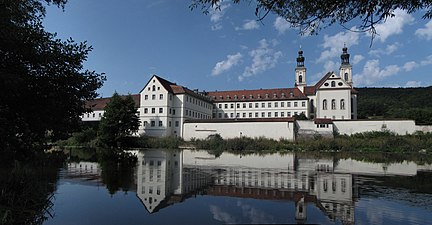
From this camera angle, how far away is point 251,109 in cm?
7562

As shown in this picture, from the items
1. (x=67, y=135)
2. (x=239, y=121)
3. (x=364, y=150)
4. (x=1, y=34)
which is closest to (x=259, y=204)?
(x=67, y=135)

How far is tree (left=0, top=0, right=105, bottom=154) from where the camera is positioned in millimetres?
7277

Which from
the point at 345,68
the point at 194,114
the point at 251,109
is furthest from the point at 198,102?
the point at 345,68

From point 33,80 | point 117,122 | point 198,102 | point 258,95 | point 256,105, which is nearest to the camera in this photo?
point 33,80

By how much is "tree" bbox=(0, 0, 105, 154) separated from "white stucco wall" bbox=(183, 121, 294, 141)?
43.9m

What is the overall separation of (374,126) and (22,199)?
50.6 m

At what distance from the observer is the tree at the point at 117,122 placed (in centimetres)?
4728

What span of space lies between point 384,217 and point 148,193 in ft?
22.9

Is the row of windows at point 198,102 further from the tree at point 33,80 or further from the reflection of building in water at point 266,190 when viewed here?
the tree at point 33,80

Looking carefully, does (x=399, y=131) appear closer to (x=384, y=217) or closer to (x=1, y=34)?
(x=384, y=217)

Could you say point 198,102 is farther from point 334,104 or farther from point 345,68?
point 345,68

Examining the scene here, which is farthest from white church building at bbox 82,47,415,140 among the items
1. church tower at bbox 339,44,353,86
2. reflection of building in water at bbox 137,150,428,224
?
reflection of building in water at bbox 137,150,428,224

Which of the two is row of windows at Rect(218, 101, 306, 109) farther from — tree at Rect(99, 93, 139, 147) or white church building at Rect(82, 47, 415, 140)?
tree at Rect(99, 93, 139, 147)

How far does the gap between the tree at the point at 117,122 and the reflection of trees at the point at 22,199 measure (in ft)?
125
